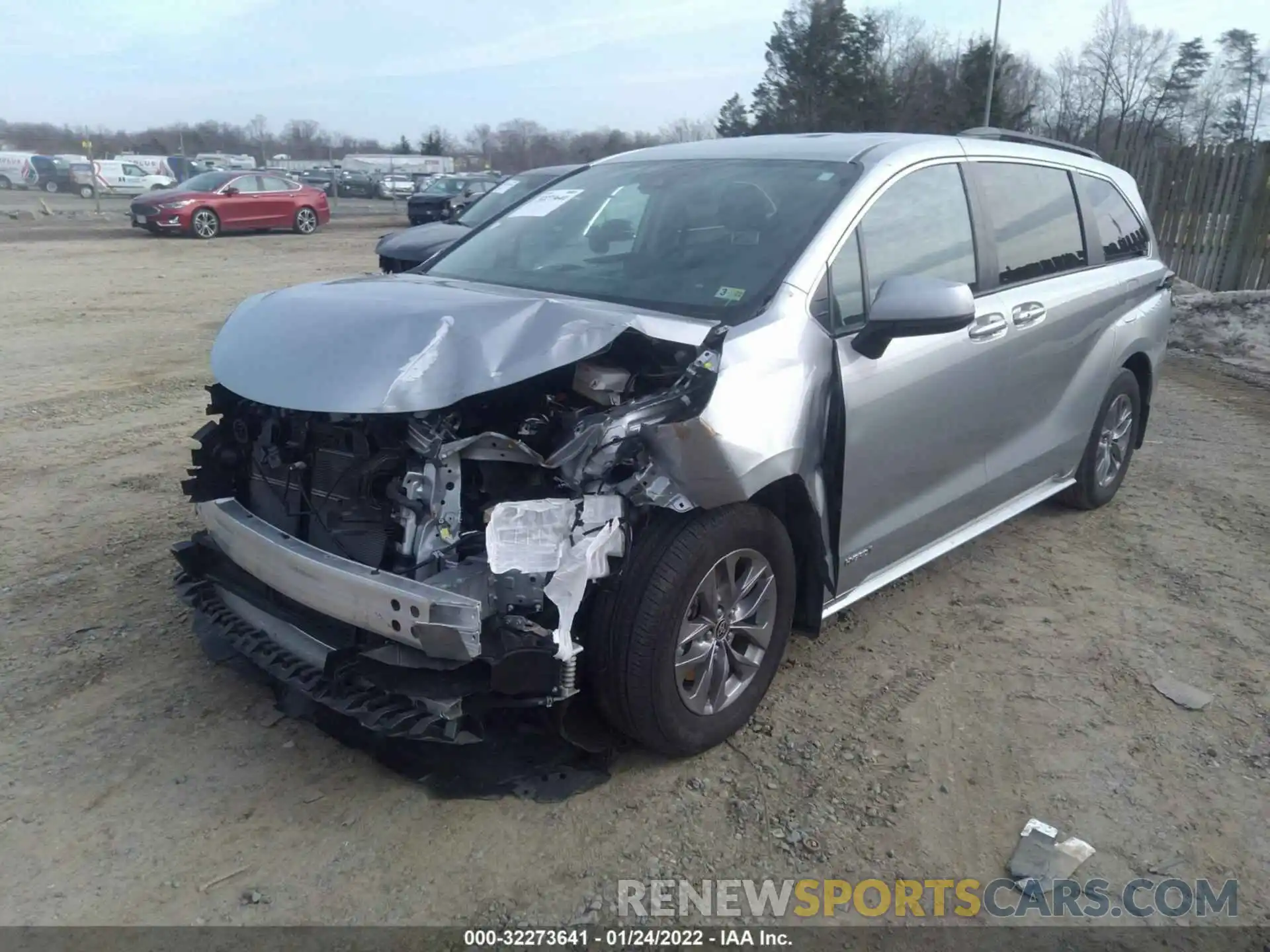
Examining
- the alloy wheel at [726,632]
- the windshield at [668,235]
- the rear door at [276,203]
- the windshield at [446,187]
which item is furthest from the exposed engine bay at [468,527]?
the windshield at [446,187]

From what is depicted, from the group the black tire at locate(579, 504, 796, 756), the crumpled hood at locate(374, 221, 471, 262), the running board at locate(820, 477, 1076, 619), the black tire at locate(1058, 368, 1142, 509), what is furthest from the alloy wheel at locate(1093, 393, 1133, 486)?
the crumpled hood at locate(374, 221, 471, 262)

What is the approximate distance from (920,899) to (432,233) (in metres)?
8.35

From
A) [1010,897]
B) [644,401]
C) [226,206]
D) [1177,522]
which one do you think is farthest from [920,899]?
[226,206]

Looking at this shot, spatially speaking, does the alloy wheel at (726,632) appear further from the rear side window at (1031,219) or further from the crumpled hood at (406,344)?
the rear side window at (1031,219)

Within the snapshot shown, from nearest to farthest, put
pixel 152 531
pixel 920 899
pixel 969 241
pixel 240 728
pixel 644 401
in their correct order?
pixel 920 899 < pixel 644 401 < pixel 240 728 < pixel 969 241 < pixel 152 531

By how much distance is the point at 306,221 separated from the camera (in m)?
24.1

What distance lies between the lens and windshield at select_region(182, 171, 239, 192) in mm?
21656

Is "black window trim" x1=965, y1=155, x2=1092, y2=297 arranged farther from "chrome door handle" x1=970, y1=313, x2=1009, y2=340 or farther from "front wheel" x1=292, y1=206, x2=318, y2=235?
"front wheel" x1=292, y1=206, x2=318, y2=235

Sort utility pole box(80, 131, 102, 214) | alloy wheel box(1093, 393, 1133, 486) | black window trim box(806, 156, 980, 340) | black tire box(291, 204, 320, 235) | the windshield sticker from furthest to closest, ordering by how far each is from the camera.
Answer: utility pole box(80, 131, 102, 214), black tire box(291, 204, 320, 235), alloy wheel box(1093, 393, 1133, 486), the windshield sticker, black window trim box(806, 156, 980, 340)

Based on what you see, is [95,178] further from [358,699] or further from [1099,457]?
[358,699]

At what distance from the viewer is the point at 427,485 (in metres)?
2.74

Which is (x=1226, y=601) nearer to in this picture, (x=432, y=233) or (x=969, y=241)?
(x=969, y=241)

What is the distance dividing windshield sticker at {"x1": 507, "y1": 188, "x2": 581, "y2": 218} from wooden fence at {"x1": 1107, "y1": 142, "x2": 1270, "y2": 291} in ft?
35.2

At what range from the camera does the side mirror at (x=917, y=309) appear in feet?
9.98
